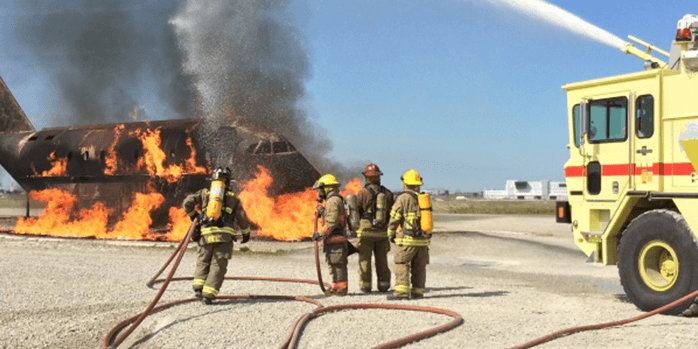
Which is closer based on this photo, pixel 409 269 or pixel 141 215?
pixel 409 269

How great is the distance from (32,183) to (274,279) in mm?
20317

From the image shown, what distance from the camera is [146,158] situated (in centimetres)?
2502

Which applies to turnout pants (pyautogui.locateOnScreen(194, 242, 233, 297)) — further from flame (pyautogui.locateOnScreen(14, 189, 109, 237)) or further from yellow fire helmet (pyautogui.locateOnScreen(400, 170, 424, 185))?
flame (pyautogui.locateOnScreen(14, 189, 109, 237))

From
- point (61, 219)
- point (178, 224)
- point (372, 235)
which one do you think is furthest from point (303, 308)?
point (61, 219)

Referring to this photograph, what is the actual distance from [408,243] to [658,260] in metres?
3.85

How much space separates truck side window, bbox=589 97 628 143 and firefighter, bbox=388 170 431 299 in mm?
3047

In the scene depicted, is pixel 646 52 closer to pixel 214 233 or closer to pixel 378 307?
pixel 378 307

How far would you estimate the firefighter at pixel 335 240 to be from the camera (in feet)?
37.9

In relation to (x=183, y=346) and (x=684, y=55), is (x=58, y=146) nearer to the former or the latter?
(x=183, y=346)

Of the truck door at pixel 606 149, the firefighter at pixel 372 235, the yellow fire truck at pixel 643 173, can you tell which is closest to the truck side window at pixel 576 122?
the yellow fire truck at pixel 643 173

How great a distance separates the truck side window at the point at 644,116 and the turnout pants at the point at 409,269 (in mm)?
3930

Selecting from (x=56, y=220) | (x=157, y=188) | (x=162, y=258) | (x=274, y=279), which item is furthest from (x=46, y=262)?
(x=56, y=220)

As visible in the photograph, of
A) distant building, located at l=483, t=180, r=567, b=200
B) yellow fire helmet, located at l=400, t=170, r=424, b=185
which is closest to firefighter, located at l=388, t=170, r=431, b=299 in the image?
yellow fire helmet, located at l=400, t=170, r=424, b=185

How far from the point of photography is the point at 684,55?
372 inches
